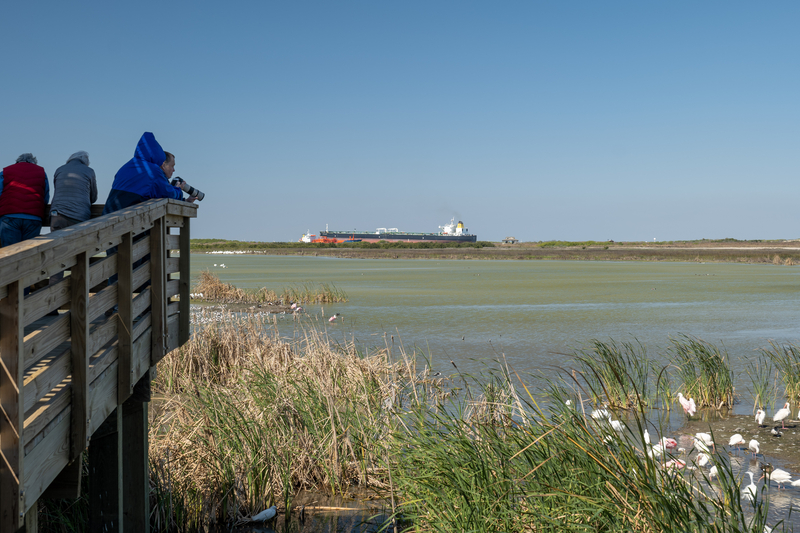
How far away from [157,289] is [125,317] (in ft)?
2.92

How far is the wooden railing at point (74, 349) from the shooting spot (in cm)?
241

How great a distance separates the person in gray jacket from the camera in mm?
5047

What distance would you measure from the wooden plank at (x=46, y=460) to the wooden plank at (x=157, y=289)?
1621 mm

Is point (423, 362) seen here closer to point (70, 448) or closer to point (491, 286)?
point (70, 448)

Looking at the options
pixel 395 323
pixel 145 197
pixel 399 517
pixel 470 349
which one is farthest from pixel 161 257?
pixel 395 323

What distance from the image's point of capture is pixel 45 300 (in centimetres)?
280

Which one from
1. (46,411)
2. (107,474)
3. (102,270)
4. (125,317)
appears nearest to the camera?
(46,411)

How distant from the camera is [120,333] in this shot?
12.5 feet

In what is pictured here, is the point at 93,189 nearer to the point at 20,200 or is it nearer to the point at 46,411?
the point at 20,200

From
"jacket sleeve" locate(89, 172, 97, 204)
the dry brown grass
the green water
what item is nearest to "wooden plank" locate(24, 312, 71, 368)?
the dry brown grass

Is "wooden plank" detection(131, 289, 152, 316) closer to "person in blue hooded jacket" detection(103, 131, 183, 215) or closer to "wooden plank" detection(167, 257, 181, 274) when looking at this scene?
"wooden plank" detection(167, 257, 181, 274)

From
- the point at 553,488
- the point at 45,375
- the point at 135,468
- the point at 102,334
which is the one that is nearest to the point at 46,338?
the point at 45,375

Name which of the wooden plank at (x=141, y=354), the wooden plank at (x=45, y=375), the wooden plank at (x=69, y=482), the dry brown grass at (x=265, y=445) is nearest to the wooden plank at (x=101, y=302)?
the wooden plank at (x=45, y=375)

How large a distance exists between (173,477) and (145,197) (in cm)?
210
